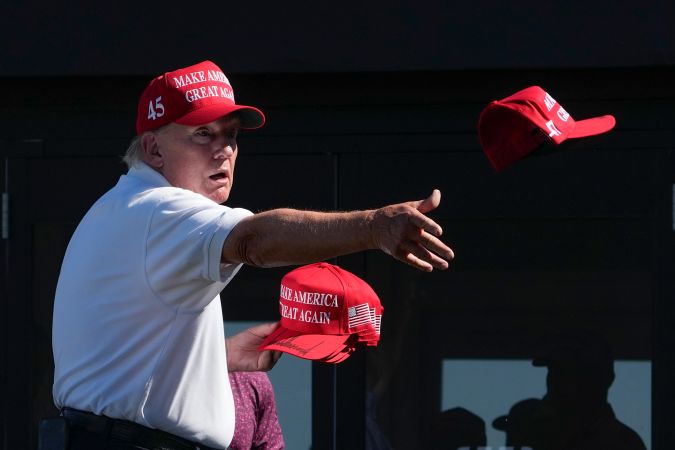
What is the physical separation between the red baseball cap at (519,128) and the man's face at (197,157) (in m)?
0.65

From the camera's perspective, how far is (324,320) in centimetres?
418

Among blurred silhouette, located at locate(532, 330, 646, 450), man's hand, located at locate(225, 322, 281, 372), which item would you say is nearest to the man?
man's hand, located at locate(225, 322, 281, 372)

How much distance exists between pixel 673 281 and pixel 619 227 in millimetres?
301

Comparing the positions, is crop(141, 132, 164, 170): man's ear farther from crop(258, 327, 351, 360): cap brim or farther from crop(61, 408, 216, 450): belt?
crop(258, 327, 351, 360): cap brim

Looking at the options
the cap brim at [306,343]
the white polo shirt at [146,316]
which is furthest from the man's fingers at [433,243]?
the cap brim at [306,343]

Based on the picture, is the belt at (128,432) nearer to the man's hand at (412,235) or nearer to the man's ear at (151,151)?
the man's ear at (151,151)

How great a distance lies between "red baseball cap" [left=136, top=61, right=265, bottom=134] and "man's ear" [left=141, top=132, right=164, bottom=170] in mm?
26

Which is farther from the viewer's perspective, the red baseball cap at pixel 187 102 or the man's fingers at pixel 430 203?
the red baseball cap at pixel 187 102

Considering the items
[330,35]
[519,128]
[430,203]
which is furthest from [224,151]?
[330,35]

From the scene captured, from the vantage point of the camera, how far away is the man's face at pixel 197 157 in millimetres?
3348

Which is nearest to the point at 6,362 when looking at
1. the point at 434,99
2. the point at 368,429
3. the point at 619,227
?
the point at 368,429

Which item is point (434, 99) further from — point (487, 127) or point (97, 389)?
point (97, 389)

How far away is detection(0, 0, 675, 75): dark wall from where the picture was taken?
5.23m

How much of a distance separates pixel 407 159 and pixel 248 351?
1.49 m
